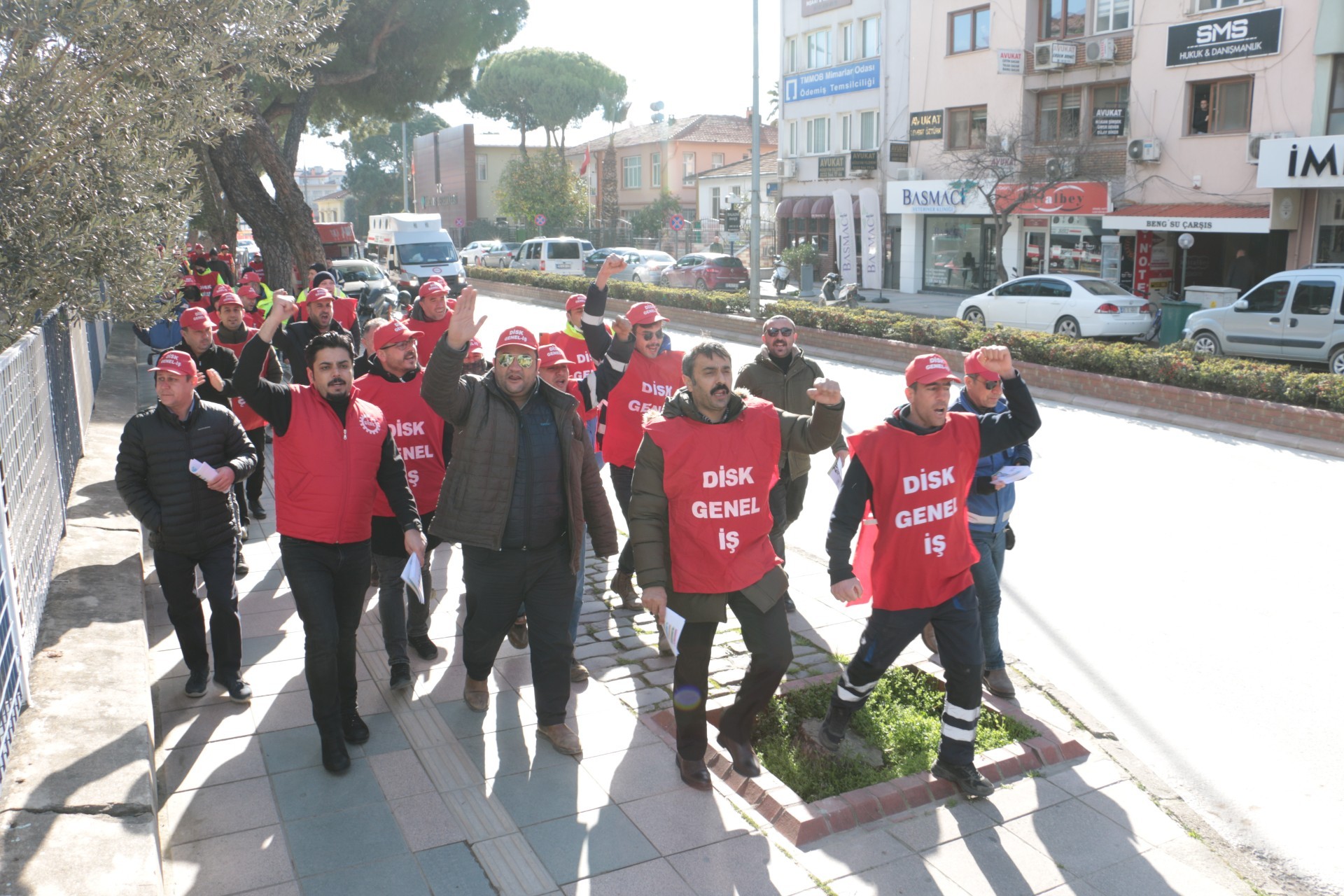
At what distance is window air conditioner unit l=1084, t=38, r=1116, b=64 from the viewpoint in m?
28.8

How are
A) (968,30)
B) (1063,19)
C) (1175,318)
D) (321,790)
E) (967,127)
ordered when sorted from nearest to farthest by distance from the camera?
1. (321,790)
2. (1175,318)
3. (1063,19)
4. (968,30)
5. (967,127)

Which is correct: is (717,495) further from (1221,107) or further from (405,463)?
(1221,107)

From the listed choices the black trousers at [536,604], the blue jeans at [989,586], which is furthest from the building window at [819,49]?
the black trousers at [536,604]

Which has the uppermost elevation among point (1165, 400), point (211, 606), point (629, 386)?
point (629, 386)

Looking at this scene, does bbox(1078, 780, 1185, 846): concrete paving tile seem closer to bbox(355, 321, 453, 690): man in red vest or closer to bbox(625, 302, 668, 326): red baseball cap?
bbox(355, 321, 453, 690): man in red vest

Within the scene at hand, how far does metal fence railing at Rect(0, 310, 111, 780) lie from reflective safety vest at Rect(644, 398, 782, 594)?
2585 mm

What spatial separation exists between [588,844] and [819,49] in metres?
40.4

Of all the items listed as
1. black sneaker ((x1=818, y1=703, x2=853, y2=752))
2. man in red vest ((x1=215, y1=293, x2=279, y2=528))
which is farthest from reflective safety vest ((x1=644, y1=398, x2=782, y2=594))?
man in red vest ((x1=215, y1=293, x2=279, y2=528))

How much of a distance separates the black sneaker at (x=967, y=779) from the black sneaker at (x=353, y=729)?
2623mm

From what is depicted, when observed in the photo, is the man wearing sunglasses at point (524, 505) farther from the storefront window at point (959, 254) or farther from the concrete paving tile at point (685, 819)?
the storefront window at point (959, 254)

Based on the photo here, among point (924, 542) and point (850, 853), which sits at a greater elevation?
point (924, 542)

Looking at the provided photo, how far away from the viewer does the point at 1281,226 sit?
2481 centimetres

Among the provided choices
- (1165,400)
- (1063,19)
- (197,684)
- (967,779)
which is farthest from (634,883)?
(1063,19)

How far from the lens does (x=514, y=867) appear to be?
4.36m
